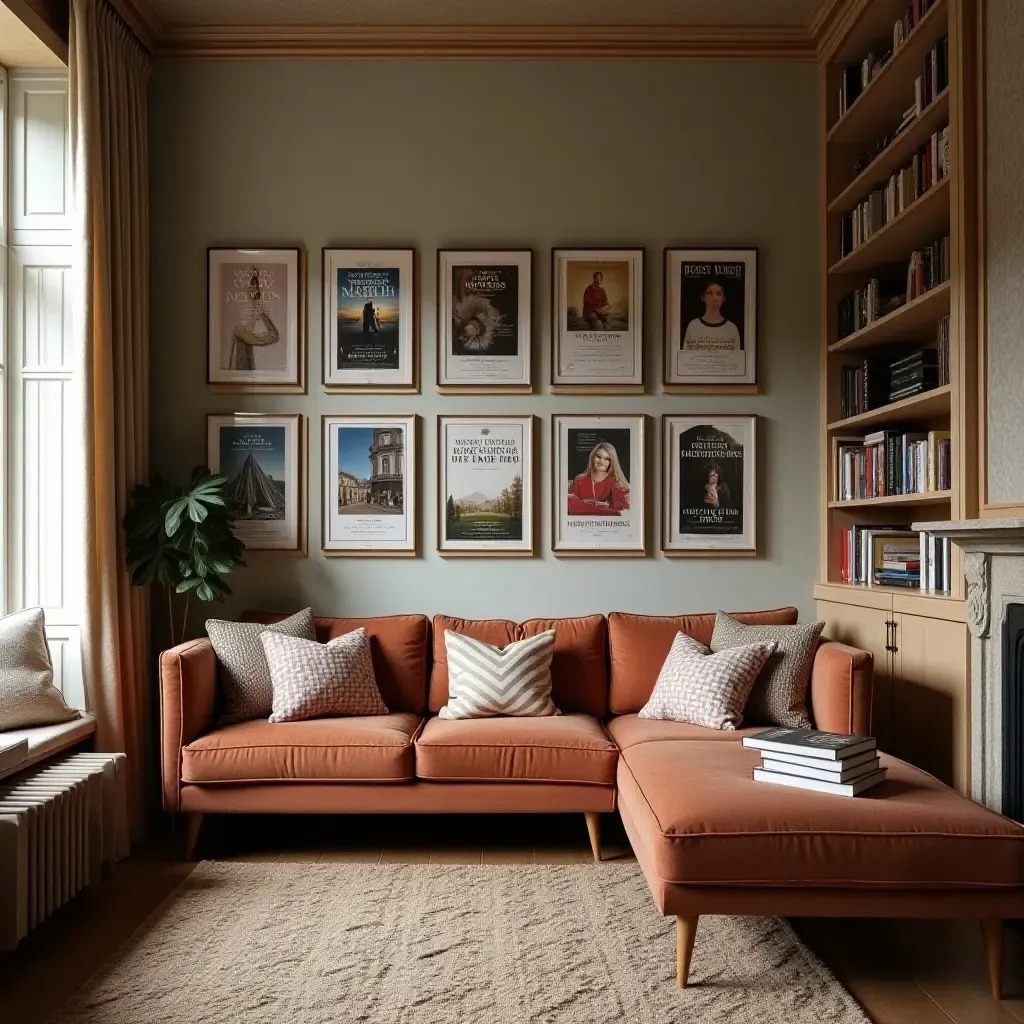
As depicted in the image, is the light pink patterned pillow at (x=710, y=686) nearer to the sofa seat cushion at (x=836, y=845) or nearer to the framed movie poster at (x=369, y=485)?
the sofa seat cushion at (x=836, y=845)

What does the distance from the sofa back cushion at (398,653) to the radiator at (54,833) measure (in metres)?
1.05

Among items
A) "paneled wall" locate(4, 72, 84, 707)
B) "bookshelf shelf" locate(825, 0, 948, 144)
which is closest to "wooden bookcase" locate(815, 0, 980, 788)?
"bookshelf shelf" locate(825, 0, 948, 144)

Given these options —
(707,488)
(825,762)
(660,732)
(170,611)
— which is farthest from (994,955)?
(170,611)

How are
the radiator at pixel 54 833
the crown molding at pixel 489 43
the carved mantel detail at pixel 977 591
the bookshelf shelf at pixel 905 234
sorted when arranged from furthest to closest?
the crown molding at pixel 489 43 → the bookshelf shelf at pixel 905 234 → the carved mantel detail at pixel 977 591 → the radiator at pixel 54 833

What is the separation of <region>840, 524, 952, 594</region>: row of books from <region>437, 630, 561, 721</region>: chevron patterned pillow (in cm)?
137

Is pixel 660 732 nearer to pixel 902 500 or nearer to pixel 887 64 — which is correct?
pixel 902 500

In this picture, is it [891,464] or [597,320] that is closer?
[891,464]

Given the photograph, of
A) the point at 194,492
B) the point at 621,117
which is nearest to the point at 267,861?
the point at 194,492

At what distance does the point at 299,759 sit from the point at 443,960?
108 centimetres

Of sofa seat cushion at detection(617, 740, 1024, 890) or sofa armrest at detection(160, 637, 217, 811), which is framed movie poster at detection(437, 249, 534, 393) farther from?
sofa seat cushion at detection(617, 740, 1024, 890)

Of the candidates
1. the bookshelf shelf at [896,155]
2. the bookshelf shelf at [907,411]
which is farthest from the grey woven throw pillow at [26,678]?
the bookshelf shelf at [896,155]

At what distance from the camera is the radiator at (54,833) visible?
8.89ft

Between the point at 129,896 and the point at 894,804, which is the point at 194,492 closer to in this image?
the point at 129,896

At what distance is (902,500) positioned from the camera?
12.4 ft
